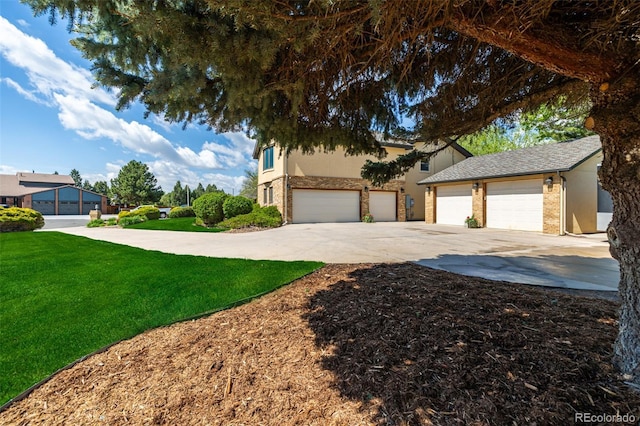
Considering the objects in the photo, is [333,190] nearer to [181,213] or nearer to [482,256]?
[482,256]

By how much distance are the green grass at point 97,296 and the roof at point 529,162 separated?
12328 millimetres

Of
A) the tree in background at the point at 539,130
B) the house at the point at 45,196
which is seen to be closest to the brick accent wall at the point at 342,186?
the tree in background at the point at 539,130

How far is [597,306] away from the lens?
10.6 feet

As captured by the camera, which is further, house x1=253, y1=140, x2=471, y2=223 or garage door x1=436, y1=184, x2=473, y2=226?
house x1=253, y1=140, x2=471, y2=223

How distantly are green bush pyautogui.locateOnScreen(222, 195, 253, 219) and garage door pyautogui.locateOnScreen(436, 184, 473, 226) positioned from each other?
1187cm

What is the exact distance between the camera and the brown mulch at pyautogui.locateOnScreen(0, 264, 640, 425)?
1.83 metres

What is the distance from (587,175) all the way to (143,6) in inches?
664

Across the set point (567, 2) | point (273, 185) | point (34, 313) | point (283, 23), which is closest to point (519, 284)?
point (567, 2)

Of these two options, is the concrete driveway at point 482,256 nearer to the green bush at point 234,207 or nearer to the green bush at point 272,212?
the green bush at point 234,207

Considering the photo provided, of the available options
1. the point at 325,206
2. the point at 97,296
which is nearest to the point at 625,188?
the point at 97,296

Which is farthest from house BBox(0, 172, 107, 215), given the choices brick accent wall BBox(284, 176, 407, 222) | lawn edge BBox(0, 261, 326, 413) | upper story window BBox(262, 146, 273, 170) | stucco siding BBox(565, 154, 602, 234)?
stucco siding BBox(565, 154, 602, 234)

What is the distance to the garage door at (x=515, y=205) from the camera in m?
12.6

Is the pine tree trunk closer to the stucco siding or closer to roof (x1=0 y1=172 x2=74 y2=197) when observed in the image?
the stucco siding

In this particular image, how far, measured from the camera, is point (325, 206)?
60.0ft
